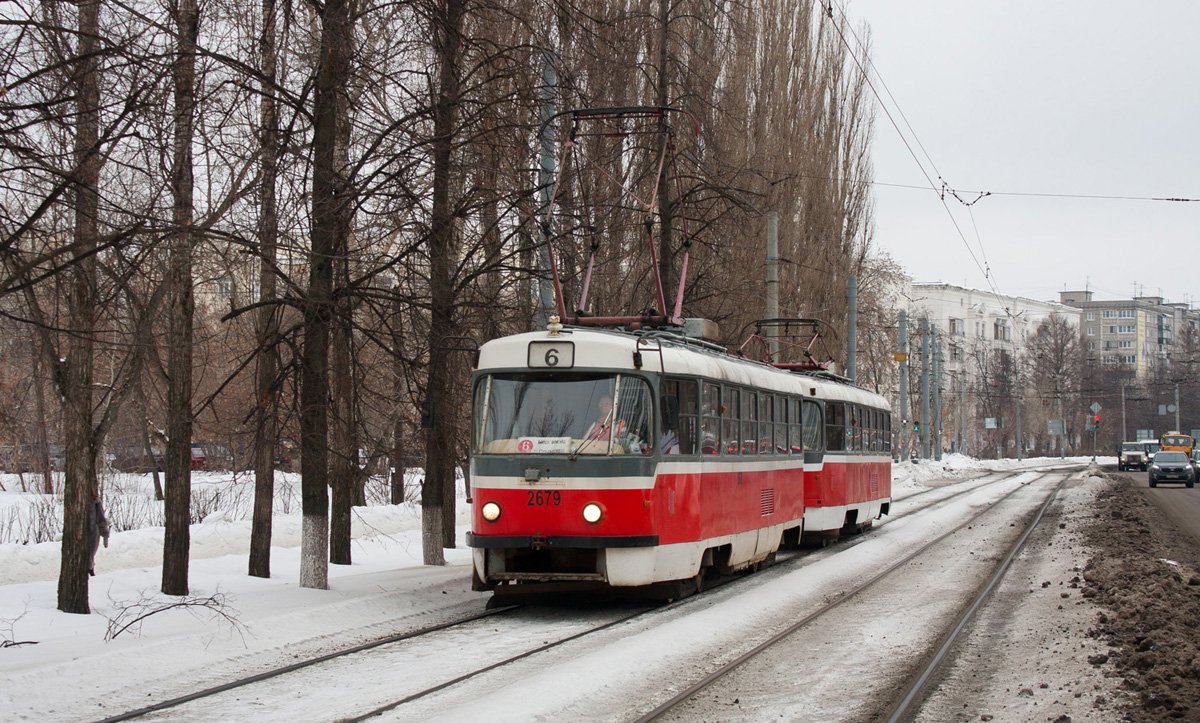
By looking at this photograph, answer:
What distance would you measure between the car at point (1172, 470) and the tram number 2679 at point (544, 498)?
42.7m

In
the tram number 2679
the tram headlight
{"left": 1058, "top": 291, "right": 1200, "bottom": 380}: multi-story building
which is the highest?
{"left": 1058, "top": 291, "right": 1200, "bottom": 380}: multi-story building

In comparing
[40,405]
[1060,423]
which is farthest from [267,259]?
[1060,423]

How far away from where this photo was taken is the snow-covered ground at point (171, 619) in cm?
823

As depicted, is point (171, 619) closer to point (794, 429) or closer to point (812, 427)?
point (794, 429)

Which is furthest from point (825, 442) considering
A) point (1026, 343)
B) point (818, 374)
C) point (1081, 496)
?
point (1026, 343)

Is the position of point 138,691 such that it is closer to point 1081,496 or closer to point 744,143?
point 744,143

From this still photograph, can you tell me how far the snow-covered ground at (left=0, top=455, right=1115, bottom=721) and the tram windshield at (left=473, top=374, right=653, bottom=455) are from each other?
1.94 m

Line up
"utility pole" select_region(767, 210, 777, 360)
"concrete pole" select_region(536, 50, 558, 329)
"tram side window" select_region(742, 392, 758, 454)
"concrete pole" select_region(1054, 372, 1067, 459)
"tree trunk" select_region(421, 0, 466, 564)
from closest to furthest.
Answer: "tree trunk" select_region(421, 0, 466, 564)
"concrete pole" select_region(536, 50, 558, 329)
"tram side window" select_region(742, 392, 758, 454)
"utility pole" select_region(767, 210, 777, 360)
"concrete pole" select_region(1054, 372, 1067, 459)

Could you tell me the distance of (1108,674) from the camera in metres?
8.73

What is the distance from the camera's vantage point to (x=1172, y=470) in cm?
4862

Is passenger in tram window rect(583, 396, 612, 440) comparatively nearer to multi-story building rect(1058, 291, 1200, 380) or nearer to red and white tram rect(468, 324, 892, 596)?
red and white tram rect(468, 324, 892, 596)

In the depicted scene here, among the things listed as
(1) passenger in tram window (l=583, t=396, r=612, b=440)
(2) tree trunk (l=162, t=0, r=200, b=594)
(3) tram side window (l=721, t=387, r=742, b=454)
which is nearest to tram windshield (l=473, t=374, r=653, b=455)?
(1) passenger in tram window (l=583, t=396, r=612, b=440)

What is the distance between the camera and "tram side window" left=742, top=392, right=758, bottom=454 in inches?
605

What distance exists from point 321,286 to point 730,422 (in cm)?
513
